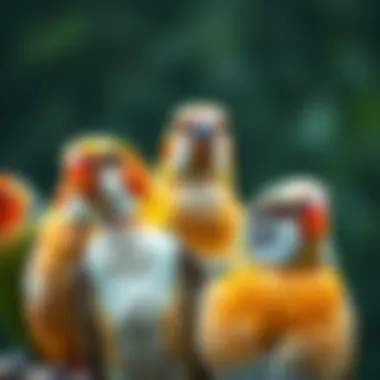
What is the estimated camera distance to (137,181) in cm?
94

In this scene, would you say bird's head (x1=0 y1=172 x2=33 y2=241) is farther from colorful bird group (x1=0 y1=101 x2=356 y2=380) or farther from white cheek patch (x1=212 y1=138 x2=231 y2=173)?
white cheek patch (x1=212 y1=138 x2=231 y2=173)

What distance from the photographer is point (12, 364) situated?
1.09 m

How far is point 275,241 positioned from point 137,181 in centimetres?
11

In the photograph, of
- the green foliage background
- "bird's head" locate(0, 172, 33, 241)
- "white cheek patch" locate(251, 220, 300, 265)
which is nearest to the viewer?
"white cheek patch" locate(251, 220, 300, 265)

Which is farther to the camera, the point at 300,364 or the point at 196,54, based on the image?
the point at 196,54

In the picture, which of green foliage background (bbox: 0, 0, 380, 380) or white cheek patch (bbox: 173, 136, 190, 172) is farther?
green foliage background (bbox: 0, 0, 380, 380)

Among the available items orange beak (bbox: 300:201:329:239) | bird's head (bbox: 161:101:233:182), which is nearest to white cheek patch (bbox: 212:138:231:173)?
bird's head (bbox: 161:101:233:182)

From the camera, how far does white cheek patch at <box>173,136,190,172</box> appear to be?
967 millimetres

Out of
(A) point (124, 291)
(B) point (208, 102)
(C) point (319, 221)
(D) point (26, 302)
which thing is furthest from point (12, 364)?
(B) point (208, 102)

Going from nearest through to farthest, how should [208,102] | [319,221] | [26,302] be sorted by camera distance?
1. [319,221]
2. [26,302]
3. [208,102]

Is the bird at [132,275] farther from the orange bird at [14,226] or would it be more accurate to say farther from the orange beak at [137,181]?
the orange bird at [14,226]

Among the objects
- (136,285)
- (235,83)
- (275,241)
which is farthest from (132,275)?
(235,83)

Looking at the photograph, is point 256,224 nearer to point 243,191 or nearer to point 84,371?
point 84,371

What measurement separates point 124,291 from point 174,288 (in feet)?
0.13
